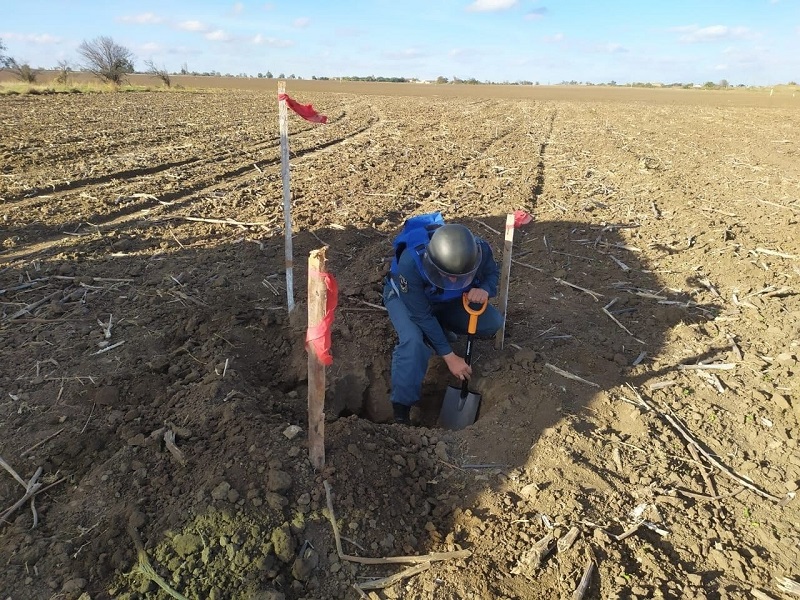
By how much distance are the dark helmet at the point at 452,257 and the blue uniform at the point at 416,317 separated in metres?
0.20

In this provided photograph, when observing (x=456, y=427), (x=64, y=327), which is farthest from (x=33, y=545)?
(x=456, y=427)

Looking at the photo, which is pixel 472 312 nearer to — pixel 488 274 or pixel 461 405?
pixel 488 274

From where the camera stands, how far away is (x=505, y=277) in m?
4.61

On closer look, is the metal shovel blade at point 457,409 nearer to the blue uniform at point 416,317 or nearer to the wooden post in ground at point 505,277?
the blue uniform at point 416,317

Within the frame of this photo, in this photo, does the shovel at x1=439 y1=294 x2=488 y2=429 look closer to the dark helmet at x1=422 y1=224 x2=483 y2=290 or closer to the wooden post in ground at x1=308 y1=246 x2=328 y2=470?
the dark helmet at x1=422 y1=224 x2=483 y2=290

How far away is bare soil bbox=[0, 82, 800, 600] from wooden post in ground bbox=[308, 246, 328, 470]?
0.14 m

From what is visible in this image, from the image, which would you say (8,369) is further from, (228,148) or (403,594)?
(228,148)

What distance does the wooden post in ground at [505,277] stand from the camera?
14.1 ft

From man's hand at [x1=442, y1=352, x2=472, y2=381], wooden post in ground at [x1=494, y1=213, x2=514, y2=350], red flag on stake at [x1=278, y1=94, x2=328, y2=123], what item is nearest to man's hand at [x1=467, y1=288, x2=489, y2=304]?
wooden post in ground at [x1=494, y1=213, x2=514, y2=350]

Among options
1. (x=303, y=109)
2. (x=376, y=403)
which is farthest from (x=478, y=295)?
(x=303, y=109)

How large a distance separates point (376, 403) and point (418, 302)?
105 centimetres

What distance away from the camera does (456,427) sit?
450cm

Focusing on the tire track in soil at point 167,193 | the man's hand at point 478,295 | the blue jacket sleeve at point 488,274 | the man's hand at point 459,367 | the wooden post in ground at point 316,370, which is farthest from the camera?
the tire track in soil at point 167,193

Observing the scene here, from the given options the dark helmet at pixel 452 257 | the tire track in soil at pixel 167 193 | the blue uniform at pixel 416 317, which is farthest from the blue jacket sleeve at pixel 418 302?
the tire track in soil at pixel 167 193
